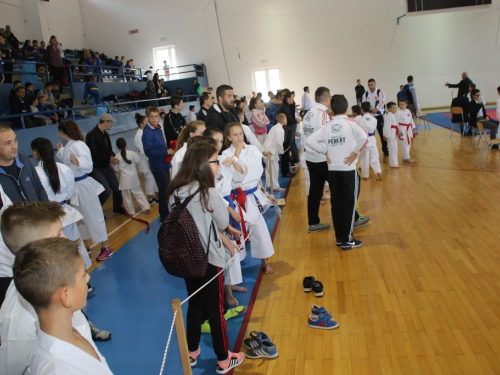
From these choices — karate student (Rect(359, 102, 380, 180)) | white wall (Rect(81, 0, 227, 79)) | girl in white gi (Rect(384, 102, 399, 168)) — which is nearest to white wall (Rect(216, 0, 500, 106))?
white wall (Rect(81, 0, 227, 79))

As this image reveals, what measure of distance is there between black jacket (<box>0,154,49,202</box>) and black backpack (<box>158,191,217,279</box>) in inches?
44.5

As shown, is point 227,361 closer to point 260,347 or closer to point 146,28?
point 260,347

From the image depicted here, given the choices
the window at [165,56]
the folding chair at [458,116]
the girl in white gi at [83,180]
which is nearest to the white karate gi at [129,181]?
the girl in white gi at [83,180]

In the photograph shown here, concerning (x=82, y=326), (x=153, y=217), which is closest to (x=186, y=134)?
(x=82, y=326)

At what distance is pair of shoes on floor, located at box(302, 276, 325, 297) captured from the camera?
407 centimetres

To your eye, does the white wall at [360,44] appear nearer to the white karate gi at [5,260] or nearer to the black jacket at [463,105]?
the black jacket at [463,105]

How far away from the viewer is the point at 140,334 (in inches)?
149

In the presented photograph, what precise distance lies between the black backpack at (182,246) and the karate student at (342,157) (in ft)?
8.41

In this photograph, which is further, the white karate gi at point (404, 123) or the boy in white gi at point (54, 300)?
the white karate gi at point (404, 123)

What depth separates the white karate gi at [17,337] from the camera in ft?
5.66

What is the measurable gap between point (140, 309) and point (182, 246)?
70.0 inches

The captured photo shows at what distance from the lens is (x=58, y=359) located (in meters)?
1.41

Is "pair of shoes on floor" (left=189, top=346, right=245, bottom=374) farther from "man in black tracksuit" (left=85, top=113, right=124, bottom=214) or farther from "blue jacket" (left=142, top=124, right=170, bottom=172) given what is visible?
"man in black tracksuit" (left=85, top=113, right=124, bottom=214)

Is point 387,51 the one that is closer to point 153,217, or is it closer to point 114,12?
point 114,12
